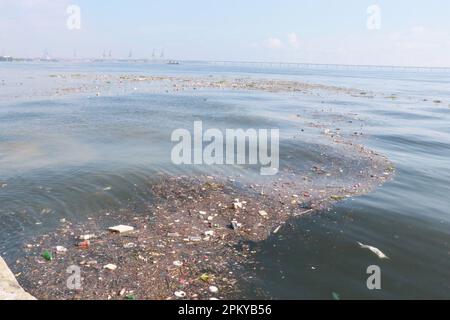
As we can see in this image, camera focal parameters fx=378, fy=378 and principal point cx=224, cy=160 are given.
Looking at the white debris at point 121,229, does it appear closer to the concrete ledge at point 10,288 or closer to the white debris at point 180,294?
the concrete ledge at point 10,288

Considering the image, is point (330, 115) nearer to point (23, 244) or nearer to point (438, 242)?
point (438, 242)

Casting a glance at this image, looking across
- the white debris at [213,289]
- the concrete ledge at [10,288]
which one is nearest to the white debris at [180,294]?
the white debris at [213,289]

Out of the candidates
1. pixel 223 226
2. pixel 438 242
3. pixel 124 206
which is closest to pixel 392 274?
pixel 438 242
